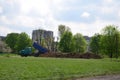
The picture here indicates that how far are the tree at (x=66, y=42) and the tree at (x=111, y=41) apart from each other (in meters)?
19.9

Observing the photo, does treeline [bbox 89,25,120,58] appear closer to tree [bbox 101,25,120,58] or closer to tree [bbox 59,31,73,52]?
tree [bbox 101,25,120,58]

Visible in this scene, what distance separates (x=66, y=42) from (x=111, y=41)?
83.9 feet

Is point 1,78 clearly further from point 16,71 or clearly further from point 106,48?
point 106,48

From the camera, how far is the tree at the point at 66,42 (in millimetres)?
101231

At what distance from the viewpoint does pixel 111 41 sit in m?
79.1

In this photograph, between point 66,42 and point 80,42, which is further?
point 80,42

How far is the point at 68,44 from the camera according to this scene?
334ft

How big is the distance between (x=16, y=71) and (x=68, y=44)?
7974 cm

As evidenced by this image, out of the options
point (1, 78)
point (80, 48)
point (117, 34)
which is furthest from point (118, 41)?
point (1, 78)

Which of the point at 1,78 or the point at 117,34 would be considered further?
the point at 117,34

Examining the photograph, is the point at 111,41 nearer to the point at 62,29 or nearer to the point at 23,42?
the point at 62,29

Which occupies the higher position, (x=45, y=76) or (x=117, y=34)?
(x=117, y=34)

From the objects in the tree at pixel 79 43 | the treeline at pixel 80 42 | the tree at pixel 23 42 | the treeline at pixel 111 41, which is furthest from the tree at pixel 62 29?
the treeline at pixel 111 41

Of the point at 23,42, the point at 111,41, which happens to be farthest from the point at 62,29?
the point at 111,41
